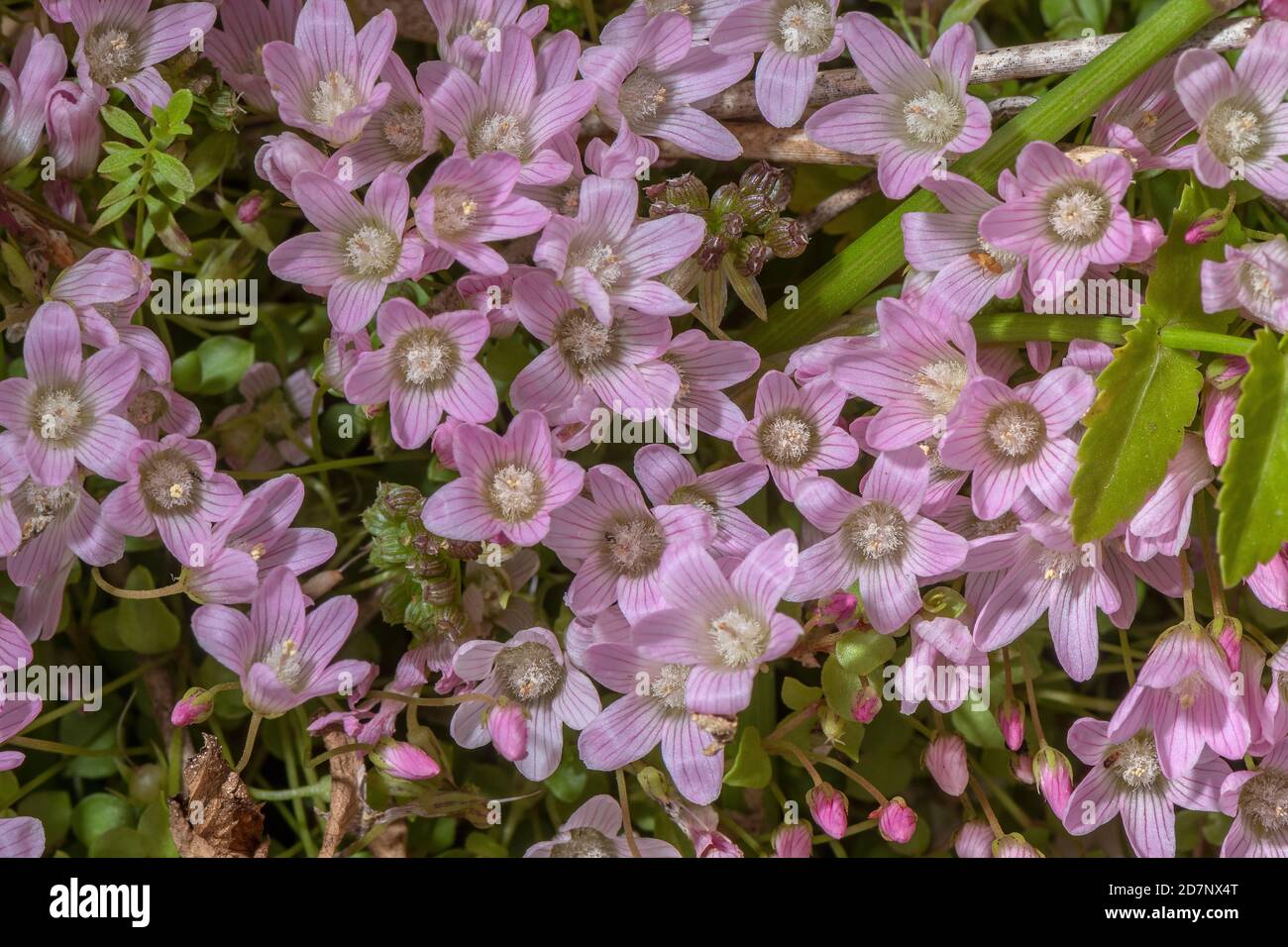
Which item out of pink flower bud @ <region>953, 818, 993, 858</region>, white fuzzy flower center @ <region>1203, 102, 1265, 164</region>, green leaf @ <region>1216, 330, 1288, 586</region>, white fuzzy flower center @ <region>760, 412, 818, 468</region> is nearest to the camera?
green leaf @ <region>1216, 330, 1288, 586</region>

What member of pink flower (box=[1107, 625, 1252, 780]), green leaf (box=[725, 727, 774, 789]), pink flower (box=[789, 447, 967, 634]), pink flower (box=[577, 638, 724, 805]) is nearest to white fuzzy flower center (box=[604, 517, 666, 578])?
pink flower (box=[577, 638, 724, 805])

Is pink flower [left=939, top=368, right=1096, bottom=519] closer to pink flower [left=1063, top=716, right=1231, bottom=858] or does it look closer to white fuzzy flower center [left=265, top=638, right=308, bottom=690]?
pink flower [left=1063, top=716, right=1231, bottom=858]

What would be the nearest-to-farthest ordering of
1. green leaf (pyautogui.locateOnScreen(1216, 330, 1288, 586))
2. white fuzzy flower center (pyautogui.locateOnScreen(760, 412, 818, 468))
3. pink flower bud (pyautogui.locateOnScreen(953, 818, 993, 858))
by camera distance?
green leaf (pyautogui.locateOnScreen(1216, 330, 1288, 586)) → white fuzzy flower center (pyautogui.locateOnScreen(760, 412, 818, 468)) → pink flower bud (pyautogui.locateOnScreen(953, 818, 993, 858))

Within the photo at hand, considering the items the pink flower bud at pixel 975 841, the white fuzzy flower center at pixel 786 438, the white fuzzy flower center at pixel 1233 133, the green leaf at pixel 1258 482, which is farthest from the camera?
the pink flower bud at pixel 975 841

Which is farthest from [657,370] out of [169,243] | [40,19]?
[40,19]

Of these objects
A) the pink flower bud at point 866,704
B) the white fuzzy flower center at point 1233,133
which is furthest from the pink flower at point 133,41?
the white fuzzy flower center at point 1233,133

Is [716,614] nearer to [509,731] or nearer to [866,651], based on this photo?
[866,651]

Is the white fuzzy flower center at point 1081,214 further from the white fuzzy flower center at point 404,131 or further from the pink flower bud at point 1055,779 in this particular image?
the white fuzzy flower center at point 404,131
